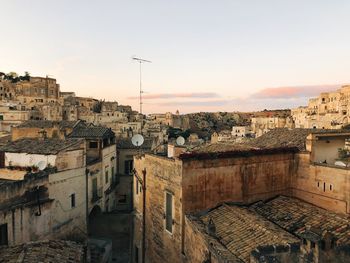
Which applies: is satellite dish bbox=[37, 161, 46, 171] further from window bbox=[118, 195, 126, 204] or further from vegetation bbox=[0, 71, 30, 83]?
vegetation bbox=[0, 71, 30, 83]

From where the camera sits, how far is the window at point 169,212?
46.4 ft

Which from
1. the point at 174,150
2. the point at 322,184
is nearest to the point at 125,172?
the point at 174,150

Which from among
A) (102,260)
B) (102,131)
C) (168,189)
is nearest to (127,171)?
(102,131)

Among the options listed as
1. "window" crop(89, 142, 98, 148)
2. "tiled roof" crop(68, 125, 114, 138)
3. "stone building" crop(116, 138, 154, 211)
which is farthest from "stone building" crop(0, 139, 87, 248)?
"stone building" crop(116, 138, 154, 211)

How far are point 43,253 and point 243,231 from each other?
886cm

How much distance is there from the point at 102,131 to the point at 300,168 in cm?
1927

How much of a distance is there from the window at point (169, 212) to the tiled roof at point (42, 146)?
1150 cm

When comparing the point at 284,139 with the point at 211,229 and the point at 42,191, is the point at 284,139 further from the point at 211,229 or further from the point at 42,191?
the point at 42,191

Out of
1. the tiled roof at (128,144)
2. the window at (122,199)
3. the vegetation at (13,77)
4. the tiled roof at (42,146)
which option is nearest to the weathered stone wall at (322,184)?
the tiled roof at (42,146)

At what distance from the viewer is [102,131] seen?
29141 mm

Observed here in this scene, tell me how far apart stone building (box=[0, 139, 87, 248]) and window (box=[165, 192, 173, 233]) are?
975 cm

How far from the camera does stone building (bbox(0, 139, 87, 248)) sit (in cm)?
1802

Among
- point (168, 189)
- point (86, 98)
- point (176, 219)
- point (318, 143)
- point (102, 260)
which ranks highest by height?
point (86, 98)

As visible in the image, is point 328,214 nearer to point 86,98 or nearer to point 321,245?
point 321,245
